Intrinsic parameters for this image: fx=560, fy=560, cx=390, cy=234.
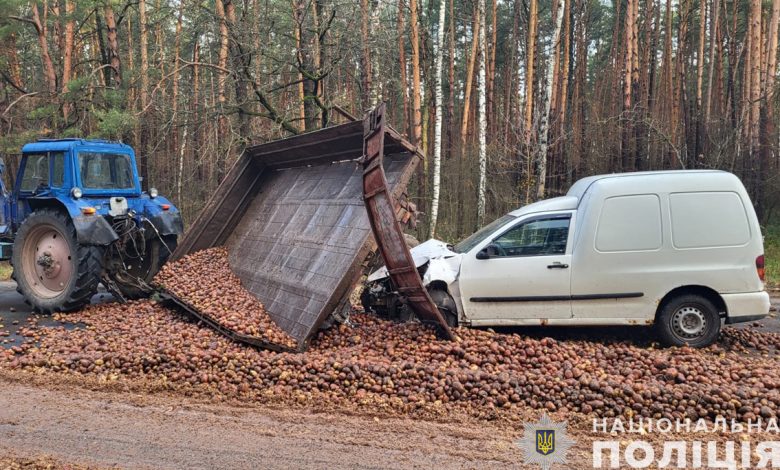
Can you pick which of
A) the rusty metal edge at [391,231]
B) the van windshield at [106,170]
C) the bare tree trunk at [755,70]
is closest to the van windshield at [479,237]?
the rusty metal edge at [391,231]

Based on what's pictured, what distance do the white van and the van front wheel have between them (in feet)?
0.04

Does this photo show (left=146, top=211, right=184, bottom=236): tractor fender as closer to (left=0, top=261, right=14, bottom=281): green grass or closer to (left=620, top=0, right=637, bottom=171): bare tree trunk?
(left=0, top=261, right=14, bottom=281): green grass

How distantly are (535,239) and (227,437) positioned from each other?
3997 millimetres

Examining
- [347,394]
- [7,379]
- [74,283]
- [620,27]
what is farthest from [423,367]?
[620,27]

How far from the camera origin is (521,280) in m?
6.27

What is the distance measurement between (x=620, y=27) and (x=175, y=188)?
20.6 m

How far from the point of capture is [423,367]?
4961 mm

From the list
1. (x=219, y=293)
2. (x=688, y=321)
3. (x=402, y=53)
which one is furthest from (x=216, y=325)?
(x=402, y=53)

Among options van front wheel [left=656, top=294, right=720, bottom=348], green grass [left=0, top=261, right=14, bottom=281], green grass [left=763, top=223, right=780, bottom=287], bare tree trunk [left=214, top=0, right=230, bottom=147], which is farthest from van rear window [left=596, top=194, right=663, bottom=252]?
green grass [left=0, top=261, right=14, bottom=281]

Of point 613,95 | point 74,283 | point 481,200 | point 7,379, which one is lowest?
point 7,379

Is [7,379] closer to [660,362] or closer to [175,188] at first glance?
[660,362]

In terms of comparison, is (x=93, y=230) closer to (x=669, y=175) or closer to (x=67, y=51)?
(x=669, y=175)

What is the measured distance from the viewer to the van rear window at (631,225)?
20.4 feet

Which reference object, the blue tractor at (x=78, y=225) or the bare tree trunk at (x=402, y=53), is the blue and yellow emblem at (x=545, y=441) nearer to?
the blue tractor at (x=78, y=225)
